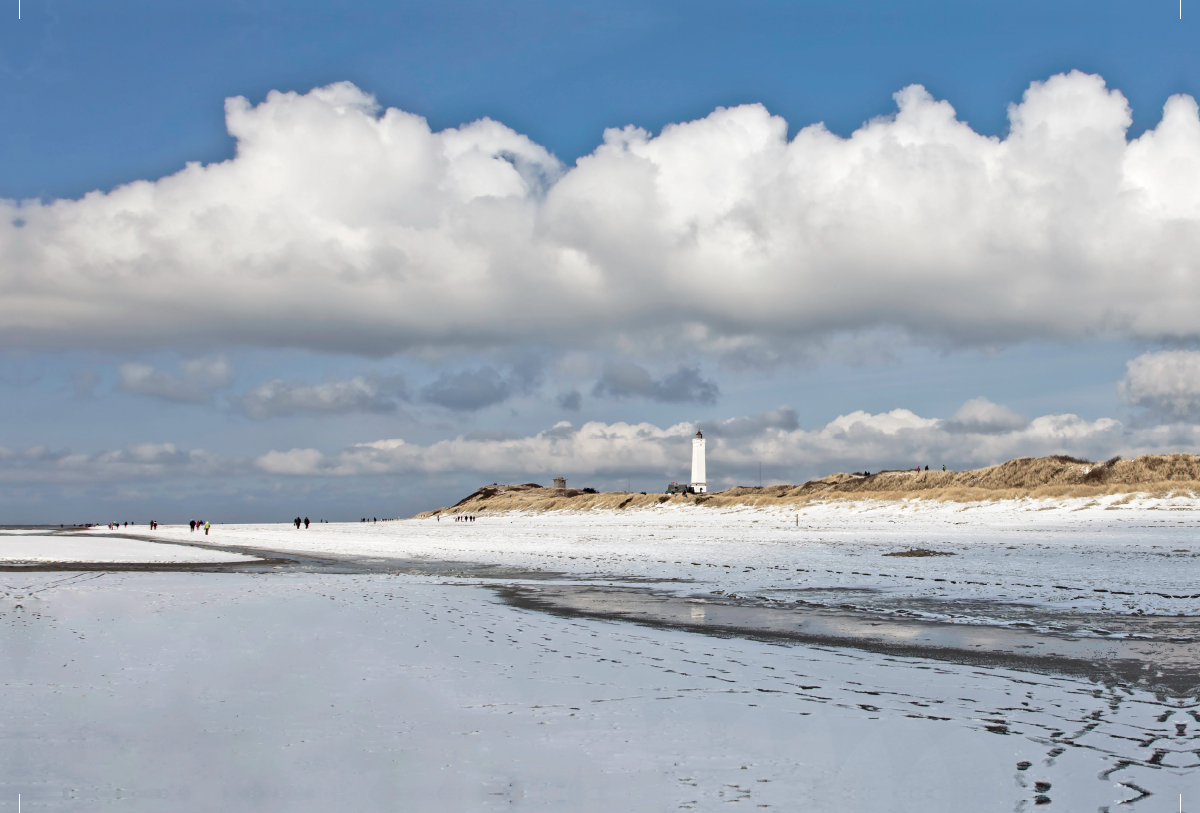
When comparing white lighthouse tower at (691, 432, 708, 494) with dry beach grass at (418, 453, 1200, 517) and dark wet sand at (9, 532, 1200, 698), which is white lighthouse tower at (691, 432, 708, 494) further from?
dark wet sand at (9, 532, 1200, 698)

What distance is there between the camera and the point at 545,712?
7914 millimetres

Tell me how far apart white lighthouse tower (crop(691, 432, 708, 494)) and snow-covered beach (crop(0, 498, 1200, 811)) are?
12407 cm

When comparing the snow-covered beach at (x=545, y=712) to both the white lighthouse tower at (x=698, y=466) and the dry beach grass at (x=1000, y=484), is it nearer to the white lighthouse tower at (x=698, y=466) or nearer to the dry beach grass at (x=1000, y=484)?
the dry beach grass at (x=1000, y=484)

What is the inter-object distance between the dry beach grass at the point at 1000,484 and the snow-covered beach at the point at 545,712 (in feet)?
157

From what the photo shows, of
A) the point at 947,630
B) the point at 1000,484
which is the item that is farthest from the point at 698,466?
the point at 947,630

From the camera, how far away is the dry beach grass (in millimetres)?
60250

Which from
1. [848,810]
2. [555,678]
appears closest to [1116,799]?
[848,810]

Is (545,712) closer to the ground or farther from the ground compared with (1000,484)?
closer to the ground

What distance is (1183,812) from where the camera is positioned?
5.23 metres

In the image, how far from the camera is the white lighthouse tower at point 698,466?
142 meters

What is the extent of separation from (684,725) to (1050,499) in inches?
2336

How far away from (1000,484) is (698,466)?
65.8m

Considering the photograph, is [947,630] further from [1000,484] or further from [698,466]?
[698,466]

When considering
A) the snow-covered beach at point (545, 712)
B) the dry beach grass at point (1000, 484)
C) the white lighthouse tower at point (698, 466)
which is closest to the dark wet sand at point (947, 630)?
the snow-covered beach at point (545, 712)
